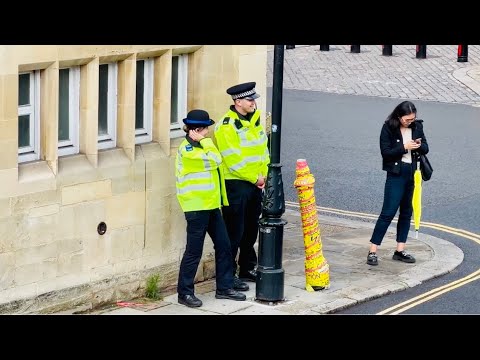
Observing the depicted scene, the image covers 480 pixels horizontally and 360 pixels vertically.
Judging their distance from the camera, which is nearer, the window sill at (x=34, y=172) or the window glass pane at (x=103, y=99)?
the window sill at (x=34, y=172)

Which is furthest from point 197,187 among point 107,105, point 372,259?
point 372,259

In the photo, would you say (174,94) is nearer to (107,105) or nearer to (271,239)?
(107,105)

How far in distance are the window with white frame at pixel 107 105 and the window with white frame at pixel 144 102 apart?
1.19ft

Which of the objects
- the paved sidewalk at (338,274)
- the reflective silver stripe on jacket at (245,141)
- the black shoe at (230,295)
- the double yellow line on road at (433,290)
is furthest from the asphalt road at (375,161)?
the reflective silver stripe on jacket at (245,141)

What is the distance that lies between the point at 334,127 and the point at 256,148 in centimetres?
1095

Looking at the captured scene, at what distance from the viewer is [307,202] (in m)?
10.1

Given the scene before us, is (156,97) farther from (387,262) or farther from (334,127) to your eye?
(334,127)

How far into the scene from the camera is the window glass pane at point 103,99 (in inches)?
372

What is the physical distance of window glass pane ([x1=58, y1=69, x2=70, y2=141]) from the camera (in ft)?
29.6

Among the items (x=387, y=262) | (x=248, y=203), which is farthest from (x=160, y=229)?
(x=387, y=262)

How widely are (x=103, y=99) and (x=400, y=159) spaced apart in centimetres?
339

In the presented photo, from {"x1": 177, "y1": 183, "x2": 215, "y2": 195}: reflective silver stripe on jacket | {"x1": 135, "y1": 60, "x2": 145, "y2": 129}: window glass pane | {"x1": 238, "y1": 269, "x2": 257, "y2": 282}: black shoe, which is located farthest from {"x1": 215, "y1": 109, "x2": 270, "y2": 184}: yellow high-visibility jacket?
{"x1": 238, "y1": 269, "x2": 257, "y2": 282}: black shoe

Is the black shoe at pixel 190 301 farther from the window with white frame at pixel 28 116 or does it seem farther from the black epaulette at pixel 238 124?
the window with white frame at pixel 28 116

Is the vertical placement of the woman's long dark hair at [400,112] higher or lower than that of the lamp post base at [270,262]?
higher
